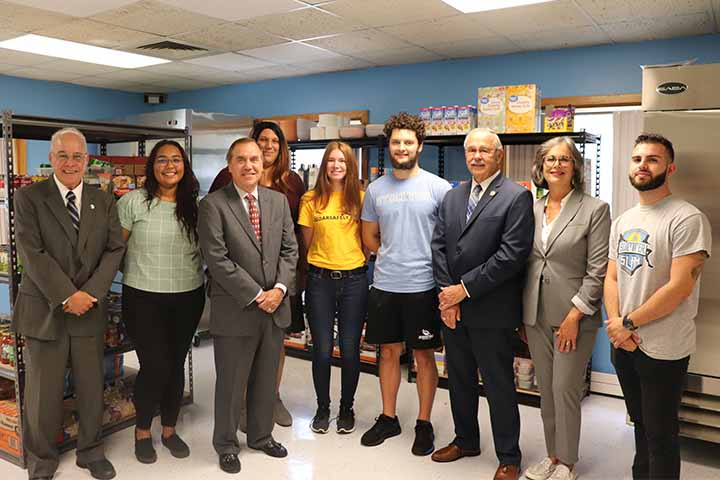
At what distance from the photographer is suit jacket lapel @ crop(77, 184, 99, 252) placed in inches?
110

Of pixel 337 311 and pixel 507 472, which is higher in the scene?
pixel 337 311

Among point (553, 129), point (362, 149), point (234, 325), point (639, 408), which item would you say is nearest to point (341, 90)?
point (362, 149)

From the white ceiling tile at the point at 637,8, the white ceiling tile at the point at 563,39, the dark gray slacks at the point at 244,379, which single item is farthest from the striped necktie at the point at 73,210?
the white ceiling tile at the point at 563,39

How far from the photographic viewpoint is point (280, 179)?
11.1 ft

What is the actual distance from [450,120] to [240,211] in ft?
6.04

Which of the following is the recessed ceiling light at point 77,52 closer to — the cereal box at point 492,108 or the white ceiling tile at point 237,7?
the white ceiling tile at point 237,7

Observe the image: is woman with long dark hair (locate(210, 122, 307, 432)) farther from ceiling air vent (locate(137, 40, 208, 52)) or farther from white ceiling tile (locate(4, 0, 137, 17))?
ceiling air vent (locate(137, 40, 208, 52))

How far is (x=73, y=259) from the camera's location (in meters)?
2.79

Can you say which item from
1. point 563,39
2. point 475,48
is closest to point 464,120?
point 475,48

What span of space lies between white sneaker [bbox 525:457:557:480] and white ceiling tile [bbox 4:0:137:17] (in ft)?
10.2

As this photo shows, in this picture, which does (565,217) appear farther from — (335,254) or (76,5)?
(76,5)

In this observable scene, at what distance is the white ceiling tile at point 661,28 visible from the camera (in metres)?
3.46

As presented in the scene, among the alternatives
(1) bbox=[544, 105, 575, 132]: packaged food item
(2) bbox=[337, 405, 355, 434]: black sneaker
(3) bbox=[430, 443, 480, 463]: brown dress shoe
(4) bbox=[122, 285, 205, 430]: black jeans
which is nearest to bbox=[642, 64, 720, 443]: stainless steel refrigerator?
(1) bbox=[544, 105, 575, 132]: packaged food item

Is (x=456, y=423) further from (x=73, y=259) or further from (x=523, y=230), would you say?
(x=73, y=259)
